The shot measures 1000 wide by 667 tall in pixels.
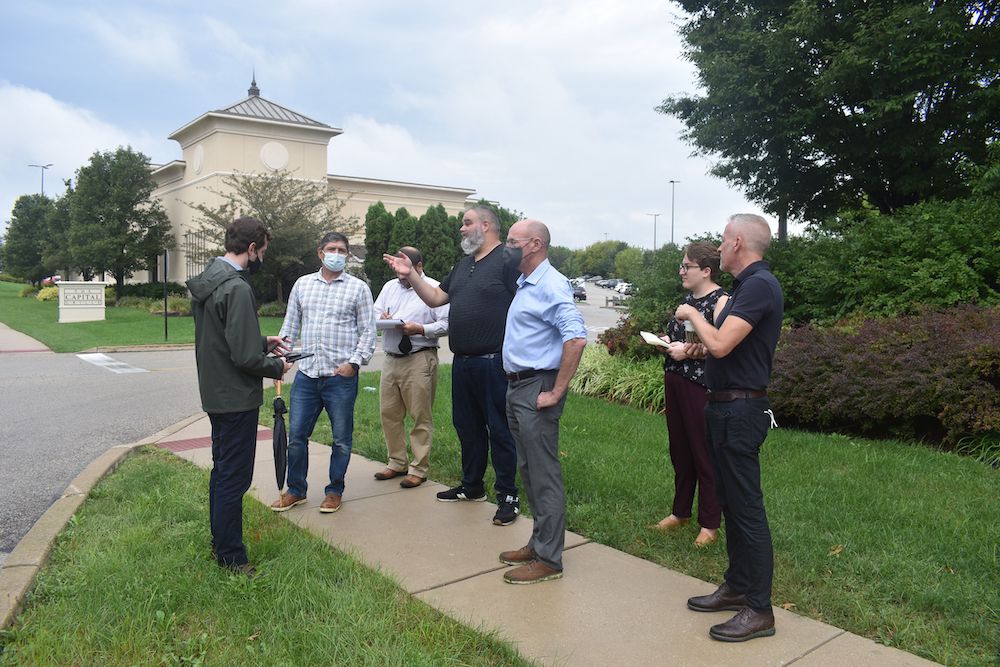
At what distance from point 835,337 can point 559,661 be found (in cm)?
598

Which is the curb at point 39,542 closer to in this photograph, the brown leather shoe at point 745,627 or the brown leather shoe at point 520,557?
the brown leather shoe at point 520,557

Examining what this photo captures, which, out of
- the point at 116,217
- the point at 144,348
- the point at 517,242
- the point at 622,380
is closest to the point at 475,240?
the point at 517,242

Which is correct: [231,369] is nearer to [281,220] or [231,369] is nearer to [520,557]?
[520,557]

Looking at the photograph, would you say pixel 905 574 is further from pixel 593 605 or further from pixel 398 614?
pixel 398 614

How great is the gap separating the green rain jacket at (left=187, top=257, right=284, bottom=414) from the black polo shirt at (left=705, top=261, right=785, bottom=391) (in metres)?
2.43

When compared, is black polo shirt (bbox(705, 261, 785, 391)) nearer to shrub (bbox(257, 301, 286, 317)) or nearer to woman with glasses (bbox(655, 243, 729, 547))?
woman with glasses (bbox(655, 243, 729, 547))

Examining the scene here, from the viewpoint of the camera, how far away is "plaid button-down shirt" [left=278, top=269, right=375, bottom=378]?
5.45 meters

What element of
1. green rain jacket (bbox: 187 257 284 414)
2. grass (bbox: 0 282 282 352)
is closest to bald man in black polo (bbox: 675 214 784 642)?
green rain jacket (bbox: 187 257 284 414)

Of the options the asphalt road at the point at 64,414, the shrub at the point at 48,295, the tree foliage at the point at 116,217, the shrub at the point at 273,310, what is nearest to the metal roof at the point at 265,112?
the tree foliage at the point at 116,217

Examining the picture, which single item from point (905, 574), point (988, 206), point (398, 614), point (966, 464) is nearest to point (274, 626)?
point (398, 614)

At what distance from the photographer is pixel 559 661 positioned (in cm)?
327

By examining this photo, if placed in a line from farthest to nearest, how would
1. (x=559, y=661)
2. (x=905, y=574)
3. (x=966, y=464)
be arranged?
1. (x=966, y=464)
2. (x=905, y=574)
3. (x=559, y=661)

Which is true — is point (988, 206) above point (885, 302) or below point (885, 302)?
above

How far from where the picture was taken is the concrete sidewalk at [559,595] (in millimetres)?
3355
